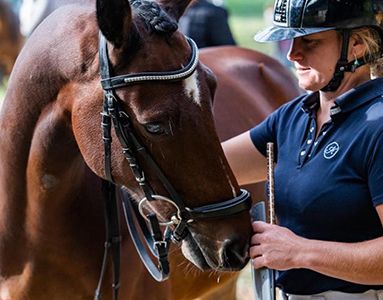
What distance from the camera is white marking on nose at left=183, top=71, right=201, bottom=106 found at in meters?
2.71

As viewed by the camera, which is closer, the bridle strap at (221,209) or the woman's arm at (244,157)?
the bridle strap at (221,209)

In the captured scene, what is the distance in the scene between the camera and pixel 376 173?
2.56 metres

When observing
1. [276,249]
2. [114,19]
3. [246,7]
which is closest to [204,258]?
[276,249]

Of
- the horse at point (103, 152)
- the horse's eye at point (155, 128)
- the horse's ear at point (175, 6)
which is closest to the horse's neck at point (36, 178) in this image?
the horse at point (103, 152)

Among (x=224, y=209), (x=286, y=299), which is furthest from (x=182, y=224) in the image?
(x=286, y=299)

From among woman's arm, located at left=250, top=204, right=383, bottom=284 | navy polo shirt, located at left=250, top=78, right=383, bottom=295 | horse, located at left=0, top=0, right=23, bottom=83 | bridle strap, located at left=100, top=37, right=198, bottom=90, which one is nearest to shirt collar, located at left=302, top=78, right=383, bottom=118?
navy polo shirt, located at left=250, top=78, right=383, bottom=295

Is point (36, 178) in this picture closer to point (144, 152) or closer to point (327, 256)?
point (144, 152)

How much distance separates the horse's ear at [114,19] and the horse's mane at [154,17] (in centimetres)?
9

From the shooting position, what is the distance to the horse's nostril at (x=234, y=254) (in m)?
2.69

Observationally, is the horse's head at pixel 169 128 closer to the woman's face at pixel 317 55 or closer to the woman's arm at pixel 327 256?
the woman's arm at pixel 327 256

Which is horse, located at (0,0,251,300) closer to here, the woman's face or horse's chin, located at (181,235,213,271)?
horse's chin, located at (181,235,213,271)

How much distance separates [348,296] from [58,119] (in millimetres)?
1089

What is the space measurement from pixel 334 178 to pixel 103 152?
725mm

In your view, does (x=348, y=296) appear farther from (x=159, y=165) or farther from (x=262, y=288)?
(x=159, y=165)
